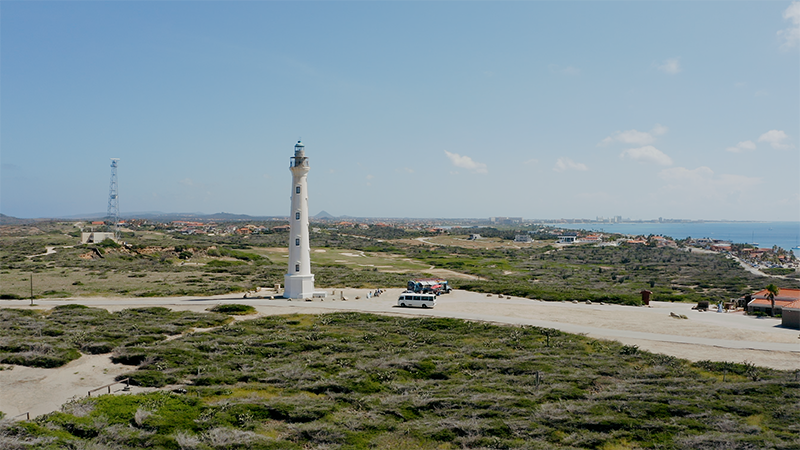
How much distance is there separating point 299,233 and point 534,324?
61.1 ft

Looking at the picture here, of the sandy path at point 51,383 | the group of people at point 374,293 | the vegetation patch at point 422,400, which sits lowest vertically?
the group of people at point 374,293

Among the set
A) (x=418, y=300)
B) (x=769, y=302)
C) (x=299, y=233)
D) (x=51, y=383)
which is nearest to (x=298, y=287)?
(x=299, y=233)

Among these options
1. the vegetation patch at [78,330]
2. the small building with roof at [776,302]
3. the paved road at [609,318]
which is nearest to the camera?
the vegetation patch at [78,330]

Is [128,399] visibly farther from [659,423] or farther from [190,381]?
[659,423]

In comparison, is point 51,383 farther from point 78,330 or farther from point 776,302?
point 776,302

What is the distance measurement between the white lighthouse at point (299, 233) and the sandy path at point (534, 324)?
1350 millimetres

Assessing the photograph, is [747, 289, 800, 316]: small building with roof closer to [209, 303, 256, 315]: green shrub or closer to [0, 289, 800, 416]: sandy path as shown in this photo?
[0, 289, 800, 416]: sandy path

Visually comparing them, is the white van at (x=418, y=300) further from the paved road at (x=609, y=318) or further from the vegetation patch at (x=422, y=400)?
the vegetation patch at (x=422, y=400)

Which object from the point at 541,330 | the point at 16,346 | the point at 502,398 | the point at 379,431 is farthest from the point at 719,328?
the point at 16,346

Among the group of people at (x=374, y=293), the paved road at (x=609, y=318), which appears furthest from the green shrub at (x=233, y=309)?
the group of people at (x=374, y=293)

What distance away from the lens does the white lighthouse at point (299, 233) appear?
35500 millimetres

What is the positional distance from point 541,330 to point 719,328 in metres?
10.3

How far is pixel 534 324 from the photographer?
91.7ft

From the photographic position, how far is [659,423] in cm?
1295
